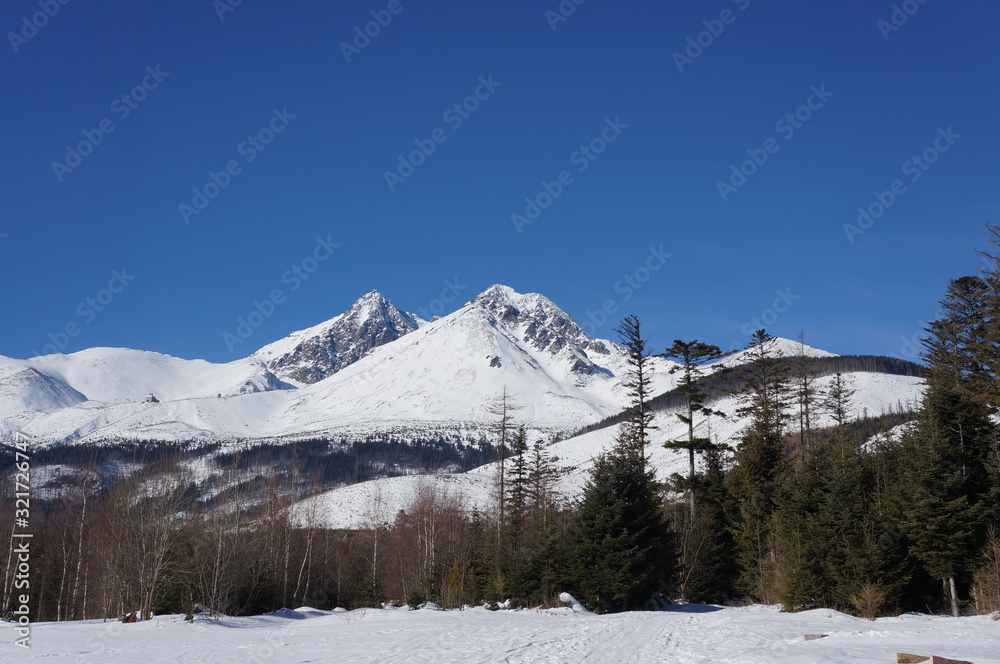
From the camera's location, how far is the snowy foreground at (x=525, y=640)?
55.0ft

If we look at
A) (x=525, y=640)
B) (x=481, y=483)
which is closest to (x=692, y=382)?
(x=525, y=640)

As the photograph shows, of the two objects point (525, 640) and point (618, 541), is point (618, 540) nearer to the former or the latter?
point (618, 541)

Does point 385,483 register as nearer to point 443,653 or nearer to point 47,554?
point 47,554

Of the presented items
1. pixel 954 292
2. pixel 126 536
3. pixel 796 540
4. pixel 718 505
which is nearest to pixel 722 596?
pixel 718 505

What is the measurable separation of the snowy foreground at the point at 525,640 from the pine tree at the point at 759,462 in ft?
35.6

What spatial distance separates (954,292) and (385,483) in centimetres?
13669

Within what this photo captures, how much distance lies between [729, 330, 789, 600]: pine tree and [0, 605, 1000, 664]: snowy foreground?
427 inches

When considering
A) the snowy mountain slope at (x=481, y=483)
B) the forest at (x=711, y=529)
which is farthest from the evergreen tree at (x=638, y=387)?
the snowy mountain slope at (x=481, y=483)

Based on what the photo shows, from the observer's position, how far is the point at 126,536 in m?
33.1

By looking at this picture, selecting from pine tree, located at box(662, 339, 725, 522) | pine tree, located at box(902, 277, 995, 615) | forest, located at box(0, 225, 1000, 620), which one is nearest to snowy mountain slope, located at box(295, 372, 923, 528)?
forest, located at box(0, 225, 1000, 620)

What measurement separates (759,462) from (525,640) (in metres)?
27.0

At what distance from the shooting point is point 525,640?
65.6 feet

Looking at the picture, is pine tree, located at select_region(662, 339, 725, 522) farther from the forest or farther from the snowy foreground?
the snowy foreground

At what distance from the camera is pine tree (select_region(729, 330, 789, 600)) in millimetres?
40531
